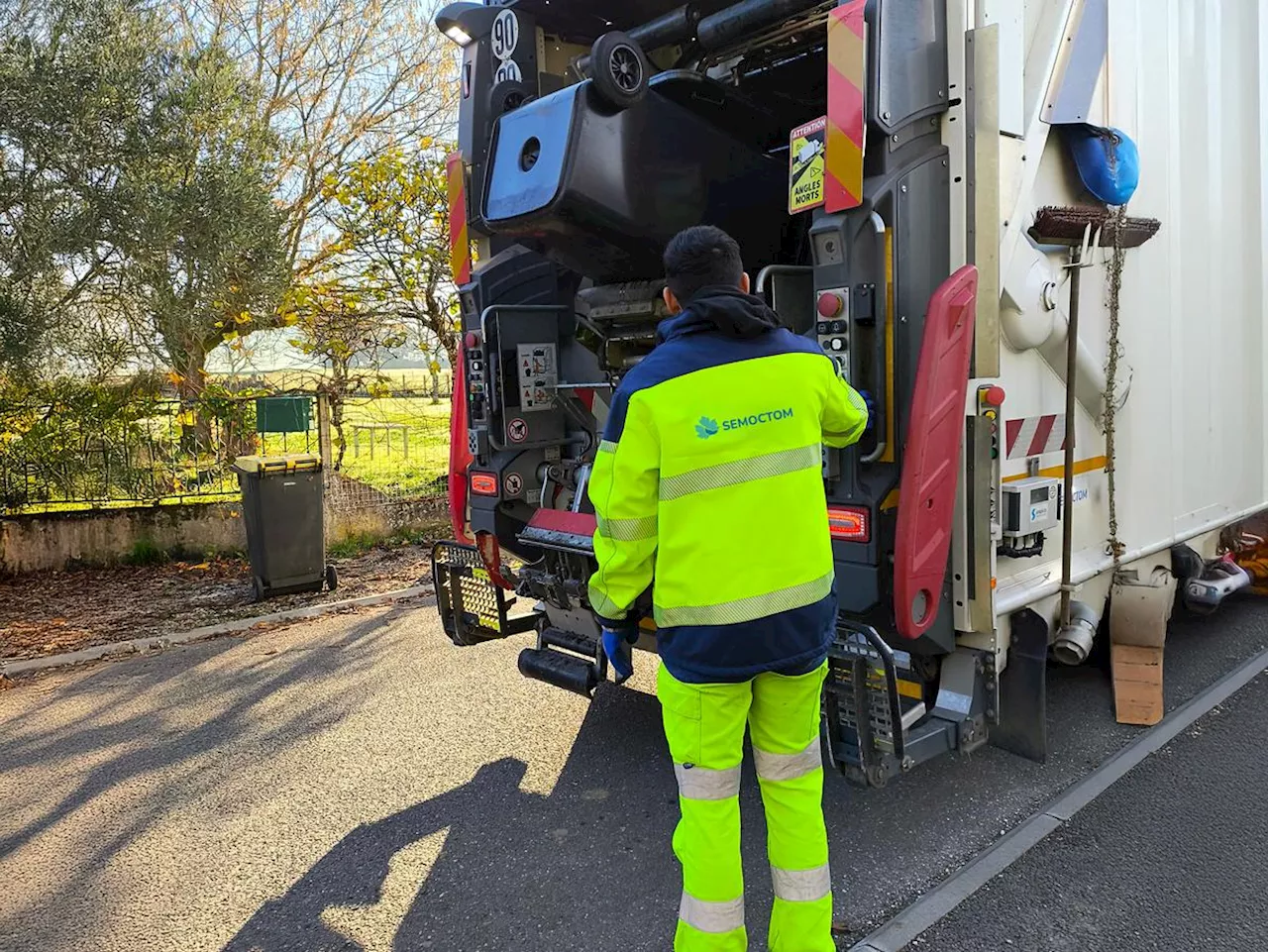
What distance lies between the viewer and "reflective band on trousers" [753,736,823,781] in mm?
2240

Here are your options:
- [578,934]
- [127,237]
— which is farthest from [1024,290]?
[127,237]

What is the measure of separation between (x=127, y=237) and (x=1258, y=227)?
682 centimetres

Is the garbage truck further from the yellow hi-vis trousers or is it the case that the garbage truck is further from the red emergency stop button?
the yellow hi-vis trousers

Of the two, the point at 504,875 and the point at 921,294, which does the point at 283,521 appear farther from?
the point at 921,294

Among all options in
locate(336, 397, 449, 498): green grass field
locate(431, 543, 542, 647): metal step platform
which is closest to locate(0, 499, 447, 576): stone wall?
locate(336, 397, 449, 498): green grass field

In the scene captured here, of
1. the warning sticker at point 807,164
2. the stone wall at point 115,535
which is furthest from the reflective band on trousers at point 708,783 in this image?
the stone wall at point 115,535

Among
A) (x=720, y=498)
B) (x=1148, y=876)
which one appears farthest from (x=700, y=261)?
(x=1148, y=876)

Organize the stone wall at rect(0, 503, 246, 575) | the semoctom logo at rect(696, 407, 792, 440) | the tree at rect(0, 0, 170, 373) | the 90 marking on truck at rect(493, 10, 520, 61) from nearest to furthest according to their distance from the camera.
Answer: the semoctom logo at rect(696, 407, 792, 440) → the 90 marking on truck at rect(493, 10, 520, 61) → the tree at rect(0, 0, 170, 373) → the stone wall at rect(0, 503, 246, 575)

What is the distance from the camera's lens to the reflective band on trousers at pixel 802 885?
2.18 m

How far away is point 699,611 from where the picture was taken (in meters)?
2.13

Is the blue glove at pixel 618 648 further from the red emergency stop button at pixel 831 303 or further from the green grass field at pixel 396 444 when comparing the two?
the green grass field at pixel 396 444

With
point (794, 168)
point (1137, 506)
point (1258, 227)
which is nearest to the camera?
point (794, 168)

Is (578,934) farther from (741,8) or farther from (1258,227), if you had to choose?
(1258,227)

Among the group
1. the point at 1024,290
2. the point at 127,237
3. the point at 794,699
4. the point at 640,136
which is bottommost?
the point at 794,699
